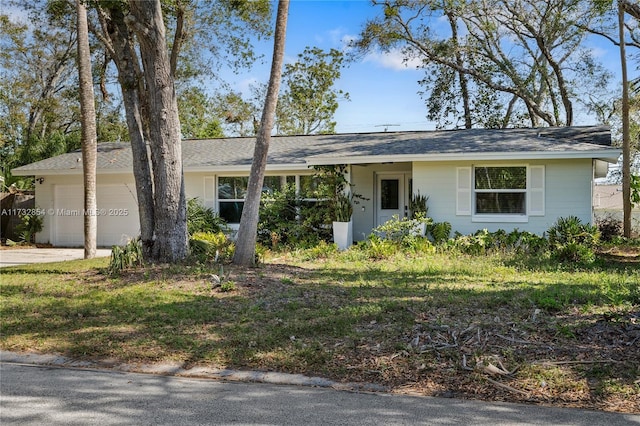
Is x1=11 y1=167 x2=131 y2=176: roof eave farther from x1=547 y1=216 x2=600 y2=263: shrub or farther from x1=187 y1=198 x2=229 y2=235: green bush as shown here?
x1=547 y1=216 x2=600 y2=263: shrub

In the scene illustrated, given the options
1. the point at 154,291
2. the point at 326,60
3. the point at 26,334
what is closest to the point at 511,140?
the point at 154,291

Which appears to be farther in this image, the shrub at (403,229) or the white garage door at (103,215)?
the white garage door at (103,215)

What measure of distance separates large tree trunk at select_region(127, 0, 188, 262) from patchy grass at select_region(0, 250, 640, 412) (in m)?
0.71

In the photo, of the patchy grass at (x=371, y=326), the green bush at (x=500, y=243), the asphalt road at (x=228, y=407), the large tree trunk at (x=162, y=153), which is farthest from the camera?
the green bush at (x=500, y=243)

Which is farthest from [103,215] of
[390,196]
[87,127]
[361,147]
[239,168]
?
[390,196]

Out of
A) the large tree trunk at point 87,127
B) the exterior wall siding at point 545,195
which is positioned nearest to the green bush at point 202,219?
the large tree trunk at point 87,127

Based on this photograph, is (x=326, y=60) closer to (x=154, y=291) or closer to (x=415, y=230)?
(x=415, y=230)

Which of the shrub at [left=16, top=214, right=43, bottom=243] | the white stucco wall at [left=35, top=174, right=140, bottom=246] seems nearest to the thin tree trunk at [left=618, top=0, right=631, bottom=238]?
the white stucco wall at [left=35, top=174, right=140, bottom=246]

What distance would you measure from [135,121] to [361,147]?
24.9ft

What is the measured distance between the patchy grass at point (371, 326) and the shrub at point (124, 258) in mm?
282

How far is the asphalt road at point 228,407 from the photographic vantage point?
3.73 meters

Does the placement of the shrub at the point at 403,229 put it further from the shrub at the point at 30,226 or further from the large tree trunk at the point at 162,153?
the shrub at the point at 30,226

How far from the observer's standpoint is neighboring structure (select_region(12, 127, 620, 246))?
13.5 m

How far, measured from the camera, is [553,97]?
25016 millimetres
